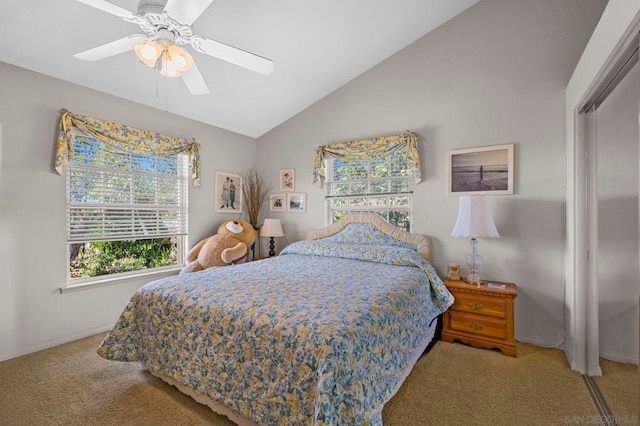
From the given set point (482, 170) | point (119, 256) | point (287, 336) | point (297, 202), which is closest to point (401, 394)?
point (287, 336)

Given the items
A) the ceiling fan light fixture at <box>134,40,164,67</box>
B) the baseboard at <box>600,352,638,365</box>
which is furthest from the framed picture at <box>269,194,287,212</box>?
the baseboard at <box>600,352,638,365</box>

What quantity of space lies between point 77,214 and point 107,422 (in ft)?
6.67

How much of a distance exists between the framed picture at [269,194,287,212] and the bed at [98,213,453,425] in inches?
70.8

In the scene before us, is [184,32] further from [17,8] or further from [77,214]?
[77,214]

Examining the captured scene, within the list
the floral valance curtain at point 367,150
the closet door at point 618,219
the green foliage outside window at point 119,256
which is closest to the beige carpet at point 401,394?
the closet door at point 618,219

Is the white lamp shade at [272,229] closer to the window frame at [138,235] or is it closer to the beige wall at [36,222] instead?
the window frame at [138,235]

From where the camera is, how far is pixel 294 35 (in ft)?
9.41

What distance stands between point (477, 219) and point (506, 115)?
1.13 metres

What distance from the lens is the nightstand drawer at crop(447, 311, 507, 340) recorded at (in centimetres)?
252

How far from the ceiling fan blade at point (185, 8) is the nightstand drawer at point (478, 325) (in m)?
2.96

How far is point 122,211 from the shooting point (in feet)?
10.6

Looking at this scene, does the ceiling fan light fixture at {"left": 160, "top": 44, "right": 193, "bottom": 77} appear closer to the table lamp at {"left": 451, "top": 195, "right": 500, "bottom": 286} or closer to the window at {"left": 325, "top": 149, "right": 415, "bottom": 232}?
the window at {"left": 325, "top": 149, "right": 415, "bottom": 232}

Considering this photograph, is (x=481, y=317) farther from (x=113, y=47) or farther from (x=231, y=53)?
(x=113, y=47)

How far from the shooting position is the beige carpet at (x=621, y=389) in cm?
141
